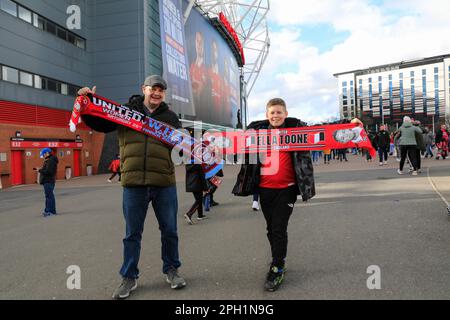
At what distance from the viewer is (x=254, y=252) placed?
469cm

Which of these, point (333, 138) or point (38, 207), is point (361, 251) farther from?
point (38, 207)

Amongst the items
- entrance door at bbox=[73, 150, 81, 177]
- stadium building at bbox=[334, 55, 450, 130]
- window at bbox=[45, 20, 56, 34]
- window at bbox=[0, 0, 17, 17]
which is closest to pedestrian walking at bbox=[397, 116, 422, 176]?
window at bbox=[0, 0, 17, 17]

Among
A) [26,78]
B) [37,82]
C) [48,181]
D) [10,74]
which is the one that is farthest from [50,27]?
[48,181]

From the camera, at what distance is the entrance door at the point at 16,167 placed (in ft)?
69.3

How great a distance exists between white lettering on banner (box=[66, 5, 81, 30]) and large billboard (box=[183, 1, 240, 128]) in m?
12.8

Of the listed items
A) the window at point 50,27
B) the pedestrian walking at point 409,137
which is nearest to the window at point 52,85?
the window at point 50,27

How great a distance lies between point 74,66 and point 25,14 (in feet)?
18.7

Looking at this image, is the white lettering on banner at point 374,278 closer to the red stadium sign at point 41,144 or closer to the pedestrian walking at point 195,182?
the pedestrian walking at point 195,182

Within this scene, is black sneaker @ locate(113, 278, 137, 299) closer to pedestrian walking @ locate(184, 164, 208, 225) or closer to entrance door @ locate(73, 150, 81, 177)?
pedestrian walking @ locate(184, 164, 208, 225)

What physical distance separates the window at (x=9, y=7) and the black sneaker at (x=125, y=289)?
896 inches

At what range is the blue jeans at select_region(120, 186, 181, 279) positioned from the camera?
351 cm
